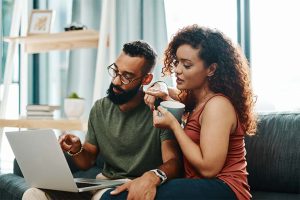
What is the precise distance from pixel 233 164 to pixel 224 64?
34cm

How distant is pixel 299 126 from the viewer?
1.90 metres

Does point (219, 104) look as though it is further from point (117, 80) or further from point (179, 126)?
point (117, 80)

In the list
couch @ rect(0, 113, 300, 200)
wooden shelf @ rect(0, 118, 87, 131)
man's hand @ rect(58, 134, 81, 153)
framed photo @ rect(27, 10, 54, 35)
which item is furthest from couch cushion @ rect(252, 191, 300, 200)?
framed photo @ rect(27, 10, 54, 35)

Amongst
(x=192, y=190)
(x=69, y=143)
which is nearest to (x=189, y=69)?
(x=192, y=190)

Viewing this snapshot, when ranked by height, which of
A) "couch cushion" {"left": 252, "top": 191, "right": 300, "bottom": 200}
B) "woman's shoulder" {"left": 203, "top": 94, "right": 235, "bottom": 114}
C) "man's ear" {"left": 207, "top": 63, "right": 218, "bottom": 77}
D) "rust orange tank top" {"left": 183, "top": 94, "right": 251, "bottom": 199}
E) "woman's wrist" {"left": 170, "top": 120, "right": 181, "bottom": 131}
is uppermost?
"man's ear" {"left": 207, "top": 63, "right": 218, "bottom": 77}

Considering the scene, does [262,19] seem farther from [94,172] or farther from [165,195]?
[165,195]

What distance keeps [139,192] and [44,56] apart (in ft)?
9.15

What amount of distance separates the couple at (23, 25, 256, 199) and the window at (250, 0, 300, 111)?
1.18m

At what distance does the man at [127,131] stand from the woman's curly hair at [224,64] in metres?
0.22

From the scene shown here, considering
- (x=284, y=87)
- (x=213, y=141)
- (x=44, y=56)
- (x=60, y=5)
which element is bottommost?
(x=213, y=141)

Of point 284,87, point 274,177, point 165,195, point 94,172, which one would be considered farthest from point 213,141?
point 284,87

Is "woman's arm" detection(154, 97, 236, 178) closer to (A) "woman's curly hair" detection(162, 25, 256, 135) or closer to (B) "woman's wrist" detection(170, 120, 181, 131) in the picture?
(B) "woman's wrist" detection(170, 120, 181, 131)

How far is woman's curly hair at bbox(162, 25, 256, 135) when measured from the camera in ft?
5.22

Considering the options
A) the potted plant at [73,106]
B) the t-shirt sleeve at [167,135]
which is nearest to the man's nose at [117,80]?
the t-shirt sleeve at [167,135]
